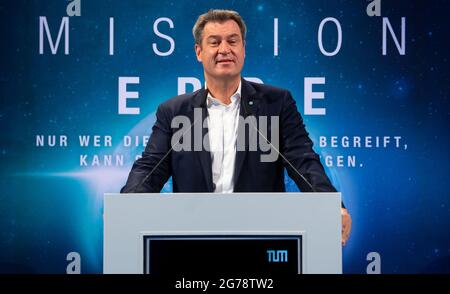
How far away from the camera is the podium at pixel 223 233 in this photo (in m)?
1.33

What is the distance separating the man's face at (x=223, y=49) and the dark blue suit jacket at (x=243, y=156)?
11cm

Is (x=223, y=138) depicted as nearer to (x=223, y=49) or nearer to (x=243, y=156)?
(x=243, y=156)

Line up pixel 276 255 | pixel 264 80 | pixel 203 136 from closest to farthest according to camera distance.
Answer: pixel 276 255
pixel 203 136
pixel 264 80

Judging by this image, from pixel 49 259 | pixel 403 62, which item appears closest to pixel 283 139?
pixel 403 62

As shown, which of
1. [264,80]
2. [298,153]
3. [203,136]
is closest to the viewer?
[298,153]

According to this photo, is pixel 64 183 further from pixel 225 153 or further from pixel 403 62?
pixel 403 62

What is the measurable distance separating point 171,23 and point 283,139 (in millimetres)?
1132

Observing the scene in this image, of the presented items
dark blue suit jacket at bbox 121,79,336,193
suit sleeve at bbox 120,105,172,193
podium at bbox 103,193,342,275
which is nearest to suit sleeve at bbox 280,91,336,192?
dark blue suit jacket at bbox 121,79,336,193

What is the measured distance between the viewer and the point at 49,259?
3.33 metres

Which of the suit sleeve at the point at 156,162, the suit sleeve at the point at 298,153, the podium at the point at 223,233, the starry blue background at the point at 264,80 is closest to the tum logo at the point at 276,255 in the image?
the podium at the point at 223,233

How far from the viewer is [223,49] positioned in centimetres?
262

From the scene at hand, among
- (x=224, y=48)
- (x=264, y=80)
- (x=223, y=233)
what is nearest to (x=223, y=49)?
(x=224, y=48)

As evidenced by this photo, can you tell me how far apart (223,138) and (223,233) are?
1269mm
